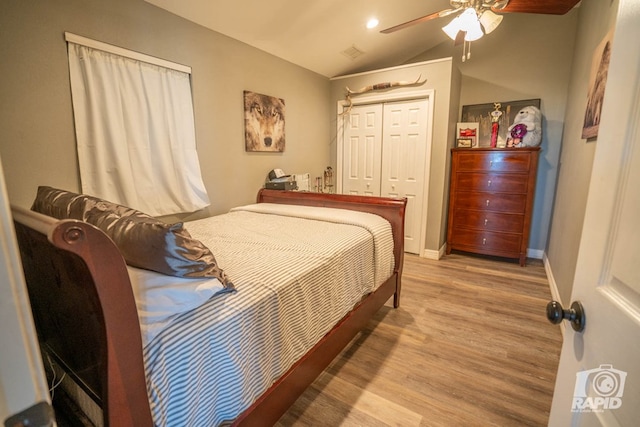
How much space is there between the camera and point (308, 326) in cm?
141

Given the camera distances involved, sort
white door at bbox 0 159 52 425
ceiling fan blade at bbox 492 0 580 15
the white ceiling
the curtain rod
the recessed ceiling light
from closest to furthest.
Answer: white door at bbox 0 159 52 425 < the curtain rod < ceiling fan blade at bbox 492 0 580 15 < the white ceiling < the recessed ceiling light

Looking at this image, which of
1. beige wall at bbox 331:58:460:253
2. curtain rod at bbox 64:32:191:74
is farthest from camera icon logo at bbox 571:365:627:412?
beige wall at bbox 331:58:460:253

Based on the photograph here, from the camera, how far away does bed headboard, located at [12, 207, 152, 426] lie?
0.65 meters

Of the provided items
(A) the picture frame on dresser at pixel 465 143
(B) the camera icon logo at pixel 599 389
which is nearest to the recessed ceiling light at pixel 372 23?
(A) the picture frame on dresser at pixel 465 143

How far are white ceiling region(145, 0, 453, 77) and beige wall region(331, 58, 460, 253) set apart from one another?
0.40 m

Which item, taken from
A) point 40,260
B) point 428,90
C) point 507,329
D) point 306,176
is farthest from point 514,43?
point 40,260

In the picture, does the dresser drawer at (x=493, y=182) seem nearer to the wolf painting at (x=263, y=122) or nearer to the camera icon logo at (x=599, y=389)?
the wolf painting at (x=263, y=122)

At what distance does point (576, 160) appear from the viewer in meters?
2.42

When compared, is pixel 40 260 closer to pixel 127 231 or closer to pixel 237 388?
pixel 127 231

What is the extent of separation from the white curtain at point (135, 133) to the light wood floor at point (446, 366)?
6.30 ft

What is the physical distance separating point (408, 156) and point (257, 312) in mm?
3207

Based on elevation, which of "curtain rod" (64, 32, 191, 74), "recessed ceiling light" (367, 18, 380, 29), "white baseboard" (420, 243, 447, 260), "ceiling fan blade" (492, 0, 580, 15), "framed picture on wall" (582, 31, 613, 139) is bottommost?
"white baseboard" (420, 243, 447, 260)

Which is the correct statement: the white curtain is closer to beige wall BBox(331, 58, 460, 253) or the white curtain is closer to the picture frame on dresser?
beige wall BBox(331, 58, 460, 253)

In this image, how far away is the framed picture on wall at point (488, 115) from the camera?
3.60 m
